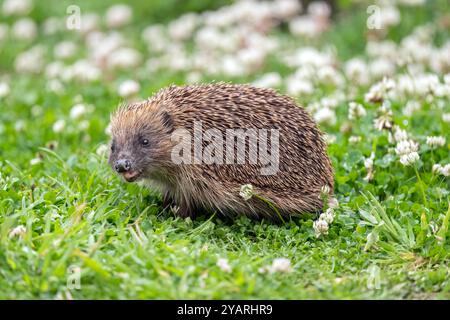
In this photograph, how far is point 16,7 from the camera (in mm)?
14648

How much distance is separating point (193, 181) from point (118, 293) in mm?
1673

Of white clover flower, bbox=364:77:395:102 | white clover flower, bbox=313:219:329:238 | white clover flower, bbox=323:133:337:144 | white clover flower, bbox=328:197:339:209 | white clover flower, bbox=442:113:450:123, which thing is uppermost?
white clover flower, bbox=364:77:395:102

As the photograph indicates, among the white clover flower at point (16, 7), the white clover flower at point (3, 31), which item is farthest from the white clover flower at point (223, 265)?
the white clover flower at point (16, 7)

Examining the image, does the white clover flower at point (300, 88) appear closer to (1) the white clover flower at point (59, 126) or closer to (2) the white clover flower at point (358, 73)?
(2) the white clover flower at point (358, 73)

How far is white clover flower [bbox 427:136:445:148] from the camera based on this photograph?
24.5ft

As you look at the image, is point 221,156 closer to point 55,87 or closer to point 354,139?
point 354,139

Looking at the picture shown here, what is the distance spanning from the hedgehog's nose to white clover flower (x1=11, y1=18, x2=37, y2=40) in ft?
26.6

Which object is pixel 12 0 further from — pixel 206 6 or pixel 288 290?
pixel 288 290

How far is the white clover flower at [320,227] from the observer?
21.2 feet

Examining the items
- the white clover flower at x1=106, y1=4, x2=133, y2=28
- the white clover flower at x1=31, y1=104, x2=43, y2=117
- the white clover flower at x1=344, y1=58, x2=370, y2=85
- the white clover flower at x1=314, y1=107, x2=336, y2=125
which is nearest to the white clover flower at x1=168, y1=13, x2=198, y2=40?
the white clover flower at x1=106, y1=4, x2=133, y2=28

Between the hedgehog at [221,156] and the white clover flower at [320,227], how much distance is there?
43 cm

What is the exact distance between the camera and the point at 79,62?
12.4m

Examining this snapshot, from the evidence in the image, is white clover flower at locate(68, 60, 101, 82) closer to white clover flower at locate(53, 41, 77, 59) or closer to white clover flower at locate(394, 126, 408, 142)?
white clover flower at locate(53, 41, 77, 59)
